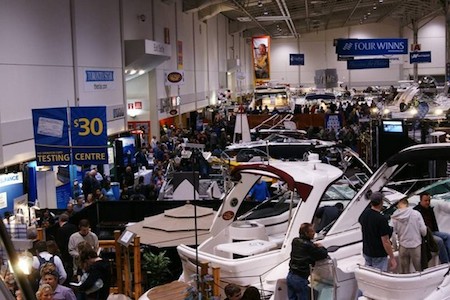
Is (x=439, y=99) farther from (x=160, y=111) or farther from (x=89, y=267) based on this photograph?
(x=89, y=267)

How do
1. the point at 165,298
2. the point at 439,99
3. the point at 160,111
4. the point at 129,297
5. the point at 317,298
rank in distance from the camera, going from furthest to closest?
the point at 160,111 → the point at 439,99 → the point at 129,297 → the point at 165,298 → the point at 317,298

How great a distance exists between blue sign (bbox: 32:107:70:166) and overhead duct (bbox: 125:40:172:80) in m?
10.3

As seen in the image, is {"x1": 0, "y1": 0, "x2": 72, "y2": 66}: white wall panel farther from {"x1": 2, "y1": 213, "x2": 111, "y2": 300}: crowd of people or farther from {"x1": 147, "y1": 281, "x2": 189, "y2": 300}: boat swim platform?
{"x1": 147, "y1": 281, "x2": 189, "y2": 300}: boat swim platform

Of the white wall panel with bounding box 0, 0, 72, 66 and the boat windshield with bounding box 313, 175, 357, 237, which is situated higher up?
the white wall panel with bounding box 0, 0, 72, 66

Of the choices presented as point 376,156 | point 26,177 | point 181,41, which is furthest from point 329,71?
point 26,177

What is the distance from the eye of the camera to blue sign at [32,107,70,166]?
458 inches

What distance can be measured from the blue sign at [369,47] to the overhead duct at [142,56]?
9.50 m

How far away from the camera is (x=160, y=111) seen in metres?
27.3

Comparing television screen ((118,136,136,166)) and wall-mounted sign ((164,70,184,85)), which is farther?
wall-mounted sign ((164,70,184,85))

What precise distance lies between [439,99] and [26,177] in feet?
43.6

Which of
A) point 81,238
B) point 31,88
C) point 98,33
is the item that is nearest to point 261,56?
point 98,33

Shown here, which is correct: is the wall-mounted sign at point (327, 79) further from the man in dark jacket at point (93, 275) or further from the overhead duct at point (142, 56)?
the man in dark jacket at point (93, 275)

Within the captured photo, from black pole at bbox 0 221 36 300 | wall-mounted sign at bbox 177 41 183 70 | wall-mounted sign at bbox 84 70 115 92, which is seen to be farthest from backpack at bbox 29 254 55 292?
wall-mounted sign at bbox 177 41 183 70

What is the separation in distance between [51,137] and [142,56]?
10.8 meters
